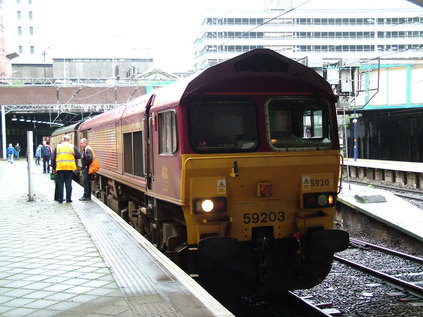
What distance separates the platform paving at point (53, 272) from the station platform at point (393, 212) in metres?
7.18

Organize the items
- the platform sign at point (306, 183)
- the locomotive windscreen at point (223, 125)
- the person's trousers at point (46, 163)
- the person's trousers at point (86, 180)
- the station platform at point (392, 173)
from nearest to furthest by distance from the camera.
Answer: the locomotive windscreen at point (223, 125) < the platform sign at point (306, 183) < the person's trousers at point (86, 180) < the station platform at point (392, 173) < the person's trousers at point (46, 163)

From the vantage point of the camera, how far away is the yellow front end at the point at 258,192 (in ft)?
19.7

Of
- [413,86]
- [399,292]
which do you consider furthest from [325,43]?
[399,292]

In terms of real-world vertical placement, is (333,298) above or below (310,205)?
below

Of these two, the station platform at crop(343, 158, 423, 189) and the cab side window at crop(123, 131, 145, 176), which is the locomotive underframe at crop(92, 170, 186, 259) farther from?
the station platform at crop(343, 158, 423, 189)

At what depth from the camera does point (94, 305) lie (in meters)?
4.61

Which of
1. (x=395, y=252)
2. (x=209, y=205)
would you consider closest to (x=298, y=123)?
(x=209, y=205)

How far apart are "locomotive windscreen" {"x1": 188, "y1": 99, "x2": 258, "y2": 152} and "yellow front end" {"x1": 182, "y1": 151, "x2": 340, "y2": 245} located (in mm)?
181

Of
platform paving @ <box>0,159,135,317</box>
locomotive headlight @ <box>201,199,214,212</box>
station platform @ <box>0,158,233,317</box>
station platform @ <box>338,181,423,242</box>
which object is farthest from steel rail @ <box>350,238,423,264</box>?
platform paving @ <box>0,159,135,317</box>

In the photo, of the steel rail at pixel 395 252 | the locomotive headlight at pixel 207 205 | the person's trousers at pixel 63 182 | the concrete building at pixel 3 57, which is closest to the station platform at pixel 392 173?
the steel rail at pixel 395 252

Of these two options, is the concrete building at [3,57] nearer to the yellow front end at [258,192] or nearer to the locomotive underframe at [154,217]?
the locomotive underframe at [154,217]

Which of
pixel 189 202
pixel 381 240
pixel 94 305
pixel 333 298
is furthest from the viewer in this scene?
pixel 381 240

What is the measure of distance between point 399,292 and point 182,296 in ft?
14.6

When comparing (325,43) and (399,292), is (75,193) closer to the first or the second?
(399,292)
